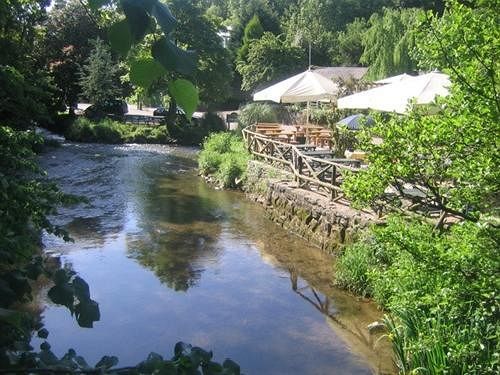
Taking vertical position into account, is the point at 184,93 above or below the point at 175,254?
above

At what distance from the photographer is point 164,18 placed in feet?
2.60

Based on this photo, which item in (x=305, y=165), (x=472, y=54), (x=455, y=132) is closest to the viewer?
(x=472, y=54)

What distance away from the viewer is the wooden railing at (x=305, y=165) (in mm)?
10906

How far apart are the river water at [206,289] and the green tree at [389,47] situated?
15.6 metres

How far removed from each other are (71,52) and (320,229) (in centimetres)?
2235

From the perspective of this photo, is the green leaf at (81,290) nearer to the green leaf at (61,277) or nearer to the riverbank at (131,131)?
the green leaf at (61,277)

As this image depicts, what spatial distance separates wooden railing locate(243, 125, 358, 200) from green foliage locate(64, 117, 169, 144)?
10.0m

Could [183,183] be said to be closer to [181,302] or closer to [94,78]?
[181,302]

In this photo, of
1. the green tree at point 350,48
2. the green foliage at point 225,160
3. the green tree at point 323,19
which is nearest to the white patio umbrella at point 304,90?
the green foliage at point 225,160

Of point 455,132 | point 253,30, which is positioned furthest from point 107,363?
point 253,30

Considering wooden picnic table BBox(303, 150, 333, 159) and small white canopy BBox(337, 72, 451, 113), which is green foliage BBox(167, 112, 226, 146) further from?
small white canopy BBox(337, 72, 451, 113)

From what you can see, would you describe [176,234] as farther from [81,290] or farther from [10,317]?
[10,317]

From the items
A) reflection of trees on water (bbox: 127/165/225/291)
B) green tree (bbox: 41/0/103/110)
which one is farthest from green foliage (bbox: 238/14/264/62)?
reflection of trees on water (bbox: 127/165/225/291)

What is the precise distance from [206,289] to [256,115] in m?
15.8
